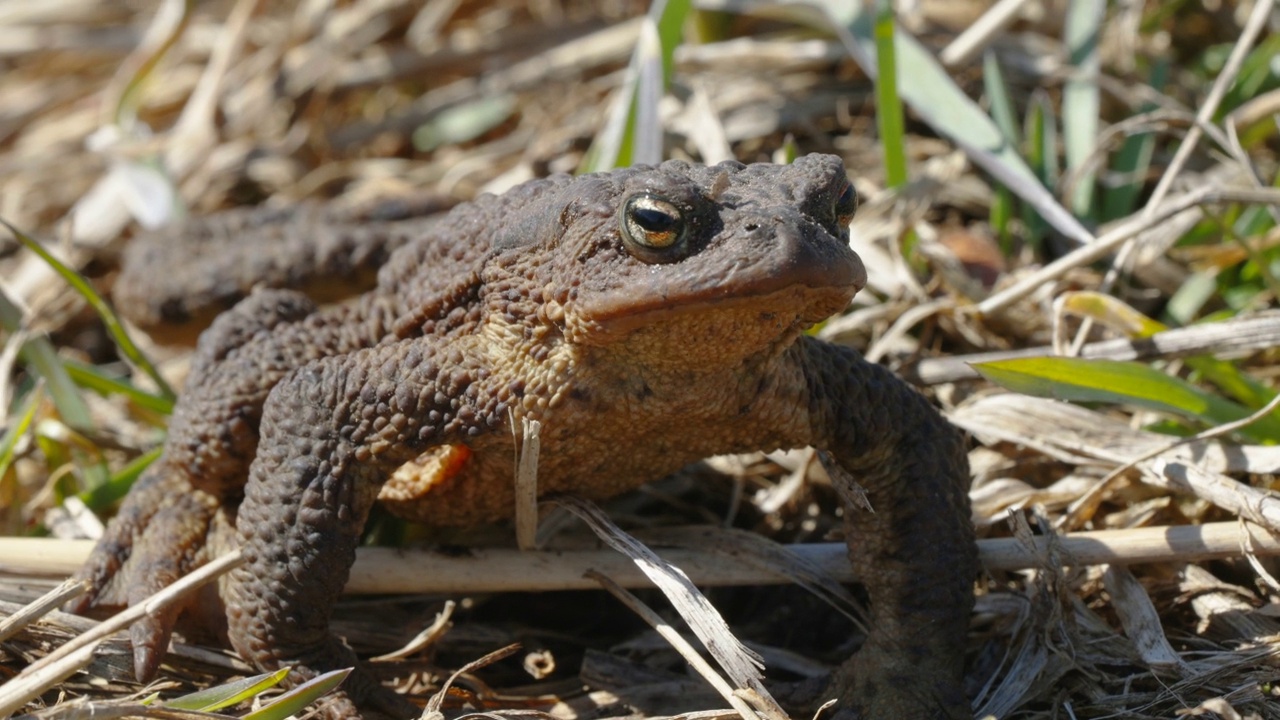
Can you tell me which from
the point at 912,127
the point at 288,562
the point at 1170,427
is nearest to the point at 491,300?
the point at 288,562

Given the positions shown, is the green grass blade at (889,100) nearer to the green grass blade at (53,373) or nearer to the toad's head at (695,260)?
the toad's head at (695,260)

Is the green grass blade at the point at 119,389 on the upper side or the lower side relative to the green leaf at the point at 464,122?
lower

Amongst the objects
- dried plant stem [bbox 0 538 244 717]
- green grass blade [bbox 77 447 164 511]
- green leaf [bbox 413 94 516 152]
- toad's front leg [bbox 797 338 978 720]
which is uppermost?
green leaf [bbox 413 94 516 152]

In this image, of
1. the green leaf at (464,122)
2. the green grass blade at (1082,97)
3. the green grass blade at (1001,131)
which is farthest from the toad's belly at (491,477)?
the green leaf at (464,122)

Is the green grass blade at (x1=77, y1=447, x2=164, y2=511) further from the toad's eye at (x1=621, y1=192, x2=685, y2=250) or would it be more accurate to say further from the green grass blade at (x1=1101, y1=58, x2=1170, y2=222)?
the green grass blade at (x1=1101, y1=58, x2=1170, y2=222)

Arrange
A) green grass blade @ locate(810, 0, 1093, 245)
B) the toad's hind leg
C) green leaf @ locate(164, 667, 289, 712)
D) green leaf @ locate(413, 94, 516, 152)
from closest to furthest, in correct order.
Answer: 1. green leaf @ locate(164, 667, 289, 712)
2. the toad's hind leg
3. green grass blade @ locate(810, 0, 1093, 245)
4. green leaf @ locate(413, 94, 516, 152)

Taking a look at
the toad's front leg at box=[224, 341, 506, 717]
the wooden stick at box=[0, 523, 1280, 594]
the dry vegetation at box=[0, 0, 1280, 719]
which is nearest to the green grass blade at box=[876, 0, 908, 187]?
the dry vegetation at box=[0, 0, 1280, 719]

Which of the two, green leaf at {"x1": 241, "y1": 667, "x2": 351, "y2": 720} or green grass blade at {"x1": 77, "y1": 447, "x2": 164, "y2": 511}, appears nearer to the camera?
green leaf at {"x1": 241, "y1": 667, "x2": 351, "y2": 720}
